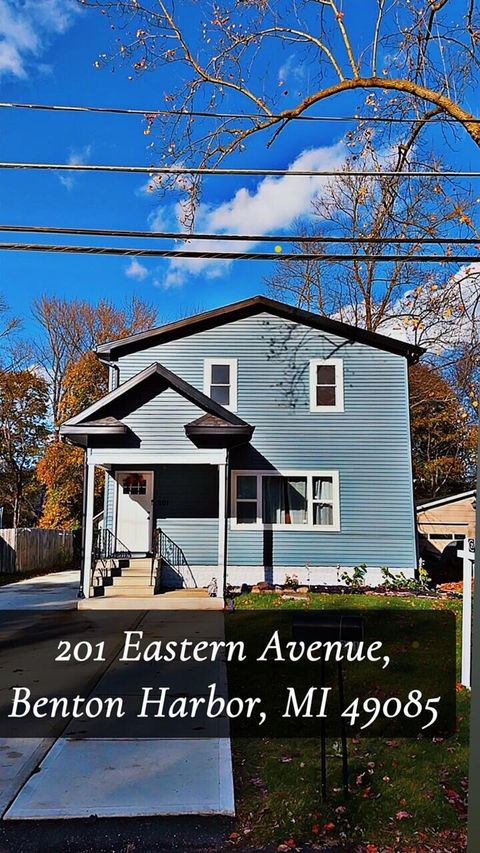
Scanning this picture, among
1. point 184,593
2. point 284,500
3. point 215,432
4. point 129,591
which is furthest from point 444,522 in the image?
point 129,591

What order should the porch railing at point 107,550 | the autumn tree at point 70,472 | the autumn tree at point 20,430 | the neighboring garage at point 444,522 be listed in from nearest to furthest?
the porch railing at point 107,550
the neighboring garage at point 444,522
the autumn tree at point 70,472
the autumn tree at point 20,430

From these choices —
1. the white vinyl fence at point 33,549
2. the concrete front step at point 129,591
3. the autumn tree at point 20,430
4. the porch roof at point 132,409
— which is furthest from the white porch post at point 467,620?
the autumn tree at point 20,430

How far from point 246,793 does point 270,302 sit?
493 inches

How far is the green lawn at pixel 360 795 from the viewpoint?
3.31 m

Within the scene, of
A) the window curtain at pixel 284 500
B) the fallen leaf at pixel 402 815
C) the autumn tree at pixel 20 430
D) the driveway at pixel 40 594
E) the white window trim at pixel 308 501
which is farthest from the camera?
the autumn tree at pixel 20 430

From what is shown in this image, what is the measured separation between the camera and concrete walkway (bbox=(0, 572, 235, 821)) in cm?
362

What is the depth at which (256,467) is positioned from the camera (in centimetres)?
1456

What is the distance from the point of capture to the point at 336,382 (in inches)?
592

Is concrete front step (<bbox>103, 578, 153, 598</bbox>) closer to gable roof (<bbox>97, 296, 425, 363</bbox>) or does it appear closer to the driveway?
the driveway

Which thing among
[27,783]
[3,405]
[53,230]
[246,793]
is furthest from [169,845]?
[3,405]

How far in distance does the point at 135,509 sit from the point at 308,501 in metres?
4.10

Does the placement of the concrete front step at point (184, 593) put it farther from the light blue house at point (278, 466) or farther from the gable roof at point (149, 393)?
the gable roof at point (149, 393)

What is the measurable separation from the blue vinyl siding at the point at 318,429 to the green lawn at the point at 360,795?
30.5ft

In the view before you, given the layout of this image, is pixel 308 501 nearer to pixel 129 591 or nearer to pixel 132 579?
pixel 132 579
